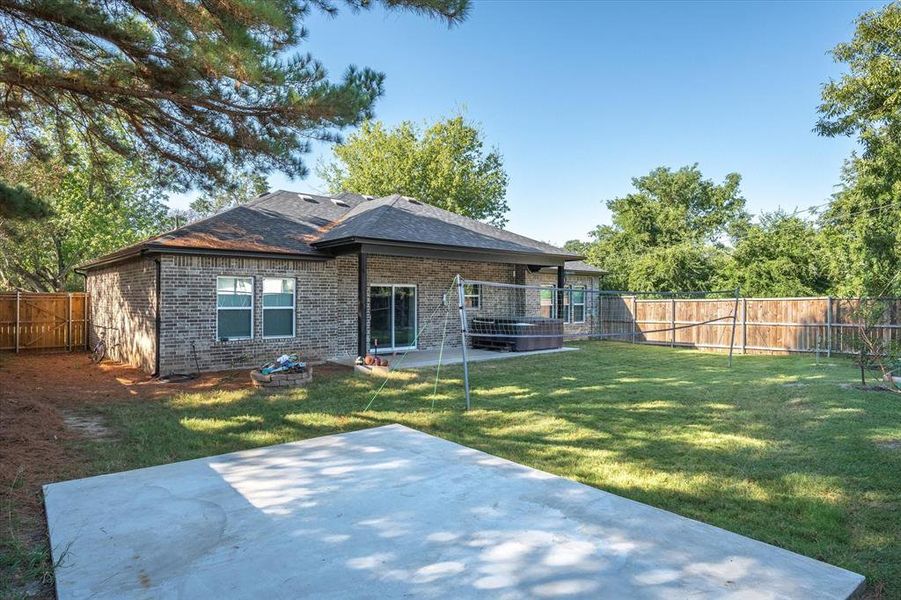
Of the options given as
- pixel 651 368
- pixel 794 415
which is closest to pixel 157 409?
pixel 794 415

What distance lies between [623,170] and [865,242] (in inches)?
773

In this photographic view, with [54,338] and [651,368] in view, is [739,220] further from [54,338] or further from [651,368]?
[54,338]

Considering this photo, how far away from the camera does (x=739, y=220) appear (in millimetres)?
33469

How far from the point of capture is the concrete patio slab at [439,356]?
39.4ft

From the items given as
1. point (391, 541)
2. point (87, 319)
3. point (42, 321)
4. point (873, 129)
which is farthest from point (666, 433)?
point (42, 321)

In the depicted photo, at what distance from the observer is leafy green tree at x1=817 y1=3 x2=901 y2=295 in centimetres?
1380

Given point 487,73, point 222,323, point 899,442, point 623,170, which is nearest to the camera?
point 899,442

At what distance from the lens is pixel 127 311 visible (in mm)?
12758

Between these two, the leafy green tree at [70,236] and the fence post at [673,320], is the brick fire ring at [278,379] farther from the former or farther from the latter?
the fence post at [673,320]

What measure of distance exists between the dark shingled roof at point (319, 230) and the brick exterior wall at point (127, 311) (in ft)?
1.57

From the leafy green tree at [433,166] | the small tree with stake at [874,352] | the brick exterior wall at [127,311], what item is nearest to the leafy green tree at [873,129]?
the small tree with stake at [874,352]

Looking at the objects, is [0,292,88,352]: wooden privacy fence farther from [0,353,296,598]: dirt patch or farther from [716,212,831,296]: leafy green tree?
[716,212,831,296]: leafy green tree

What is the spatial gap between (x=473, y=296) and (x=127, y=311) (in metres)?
9.40

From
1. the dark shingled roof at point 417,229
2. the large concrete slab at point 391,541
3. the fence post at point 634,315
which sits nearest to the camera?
the large concrete slab at point 391,541
